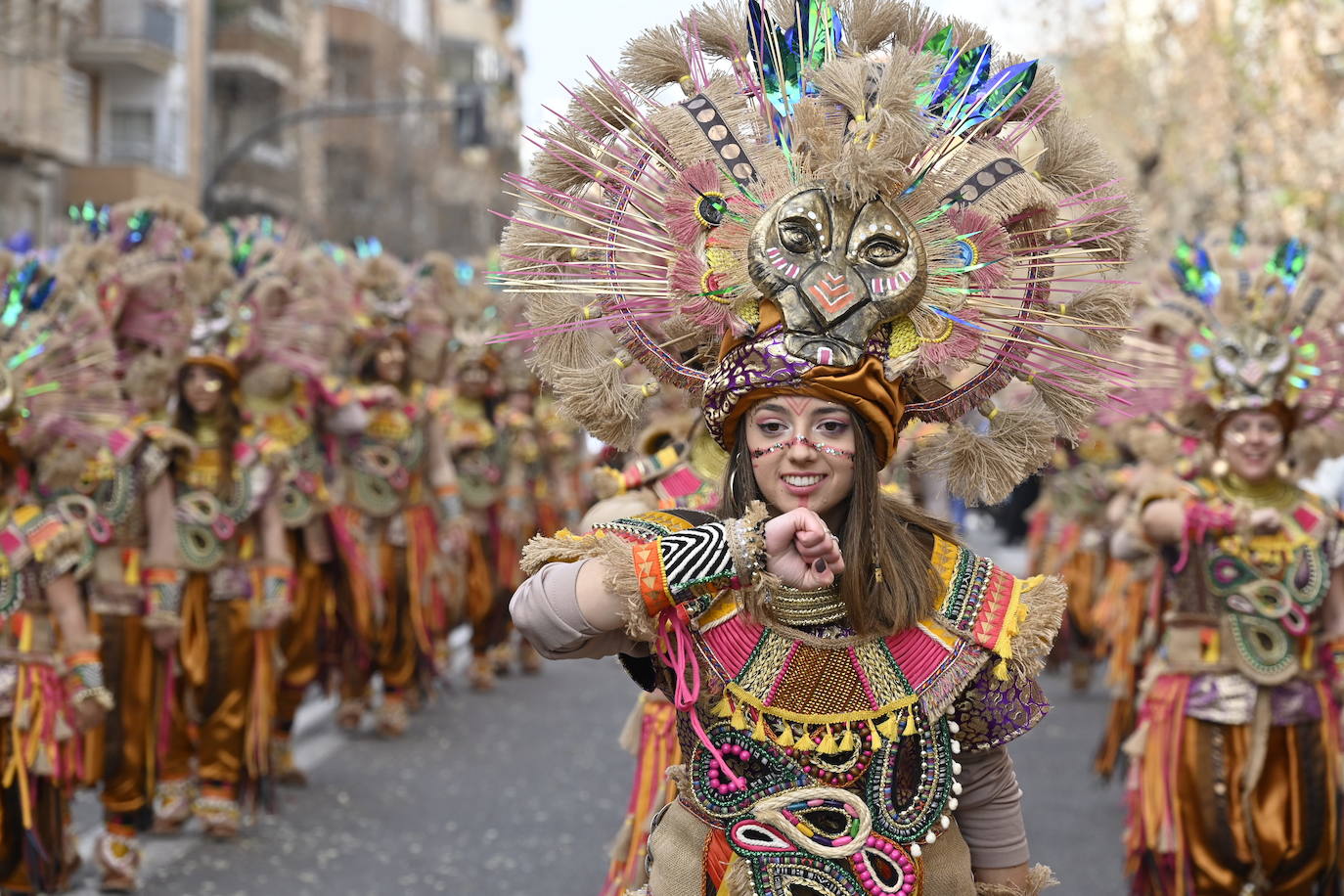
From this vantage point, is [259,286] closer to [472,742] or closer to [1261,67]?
[472,742]

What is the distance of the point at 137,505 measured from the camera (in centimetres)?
749

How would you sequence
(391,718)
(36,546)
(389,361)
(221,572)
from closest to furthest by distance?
1. (36,546)
2. (221,572)
3. (389,361)
4. (391,718)

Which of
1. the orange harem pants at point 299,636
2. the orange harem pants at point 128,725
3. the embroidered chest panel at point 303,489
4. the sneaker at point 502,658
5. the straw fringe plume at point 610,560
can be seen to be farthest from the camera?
the sneaker at point 502,658

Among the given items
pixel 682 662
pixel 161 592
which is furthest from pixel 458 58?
pixel 682 662

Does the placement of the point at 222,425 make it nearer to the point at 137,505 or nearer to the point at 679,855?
the point at 137,505

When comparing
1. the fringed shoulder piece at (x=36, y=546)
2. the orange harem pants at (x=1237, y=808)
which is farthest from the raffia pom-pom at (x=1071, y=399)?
the fringed shoulder piece at (x=36, y=546)

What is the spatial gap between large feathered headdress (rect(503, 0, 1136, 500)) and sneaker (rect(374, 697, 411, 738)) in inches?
274

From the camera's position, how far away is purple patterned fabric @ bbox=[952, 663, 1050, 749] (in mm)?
3441

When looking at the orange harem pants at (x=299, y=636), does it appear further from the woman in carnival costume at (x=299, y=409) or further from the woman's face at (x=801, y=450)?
the woman's face at (x=801, y=450)

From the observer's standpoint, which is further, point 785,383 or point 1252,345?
point 1252,345

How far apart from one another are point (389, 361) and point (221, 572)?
9.01ft

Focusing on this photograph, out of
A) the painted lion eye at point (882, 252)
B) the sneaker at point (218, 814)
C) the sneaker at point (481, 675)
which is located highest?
the painted lion eye at point (882, 252)

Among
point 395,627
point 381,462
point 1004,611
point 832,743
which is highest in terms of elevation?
point 1004,611

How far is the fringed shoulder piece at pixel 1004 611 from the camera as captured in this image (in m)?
3.41
